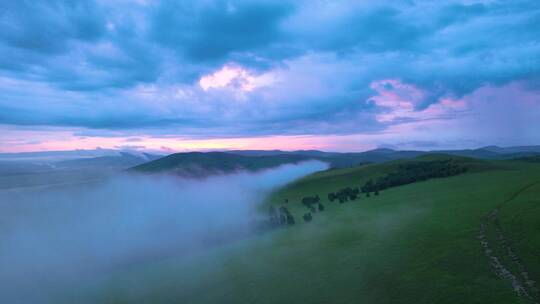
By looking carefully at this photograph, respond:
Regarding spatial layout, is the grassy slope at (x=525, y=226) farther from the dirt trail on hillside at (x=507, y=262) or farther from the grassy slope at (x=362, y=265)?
the dirt trail on hillside at (x=507, y=262)

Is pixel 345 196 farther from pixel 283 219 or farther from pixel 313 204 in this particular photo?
pixel 283 219

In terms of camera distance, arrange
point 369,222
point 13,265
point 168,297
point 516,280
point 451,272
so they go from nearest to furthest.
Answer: point 516,280 → point 451,272 → point 168,297 → point 369,222 → point 13,265

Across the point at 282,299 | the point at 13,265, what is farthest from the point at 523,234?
the point at 13,265

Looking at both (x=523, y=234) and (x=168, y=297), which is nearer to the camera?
(x=523, y=234)

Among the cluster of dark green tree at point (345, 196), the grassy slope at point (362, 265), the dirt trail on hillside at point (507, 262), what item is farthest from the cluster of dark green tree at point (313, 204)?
the dirt trail on hillside at point (507, 262)

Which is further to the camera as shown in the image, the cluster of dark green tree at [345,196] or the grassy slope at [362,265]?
the cluster of dark green tree at [345,196]

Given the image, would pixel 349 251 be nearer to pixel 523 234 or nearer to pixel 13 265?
pixel 523 234
